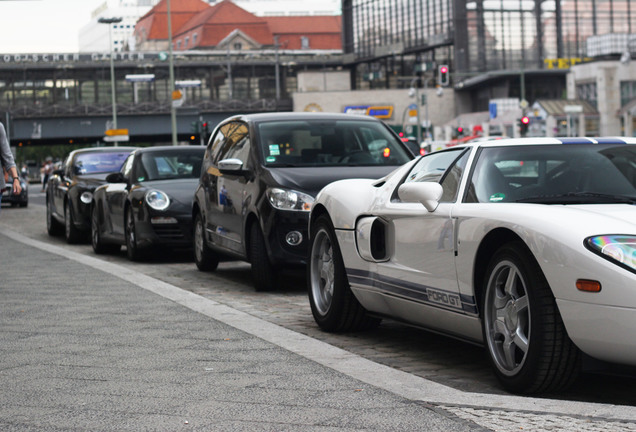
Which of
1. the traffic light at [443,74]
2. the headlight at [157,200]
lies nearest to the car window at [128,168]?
the headlight at [157,200]

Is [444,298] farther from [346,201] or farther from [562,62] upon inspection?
[562,62]

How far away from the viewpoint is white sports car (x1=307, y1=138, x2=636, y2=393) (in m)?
4.62

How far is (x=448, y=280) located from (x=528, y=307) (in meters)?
0.79

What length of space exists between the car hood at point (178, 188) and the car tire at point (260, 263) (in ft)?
12.1

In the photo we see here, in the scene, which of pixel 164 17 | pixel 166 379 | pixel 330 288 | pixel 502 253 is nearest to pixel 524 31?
pixel 164 17

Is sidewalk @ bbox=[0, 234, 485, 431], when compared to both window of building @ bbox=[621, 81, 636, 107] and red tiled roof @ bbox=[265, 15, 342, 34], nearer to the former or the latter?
window of building @ bbox=[621, 81, 636, 107]

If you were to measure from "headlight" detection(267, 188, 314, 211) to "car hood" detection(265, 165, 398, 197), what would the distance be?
0.18ft

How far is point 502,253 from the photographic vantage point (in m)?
5.16

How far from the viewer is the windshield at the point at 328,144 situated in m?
10.6

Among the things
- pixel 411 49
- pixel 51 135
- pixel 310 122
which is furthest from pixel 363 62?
pixel 310 122

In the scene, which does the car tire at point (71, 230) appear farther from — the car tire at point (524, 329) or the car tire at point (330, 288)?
the car tire at point (524, 329)

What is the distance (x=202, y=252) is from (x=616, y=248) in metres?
8.04

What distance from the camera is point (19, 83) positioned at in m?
98.7

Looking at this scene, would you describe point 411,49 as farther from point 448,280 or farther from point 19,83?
point 448,280
